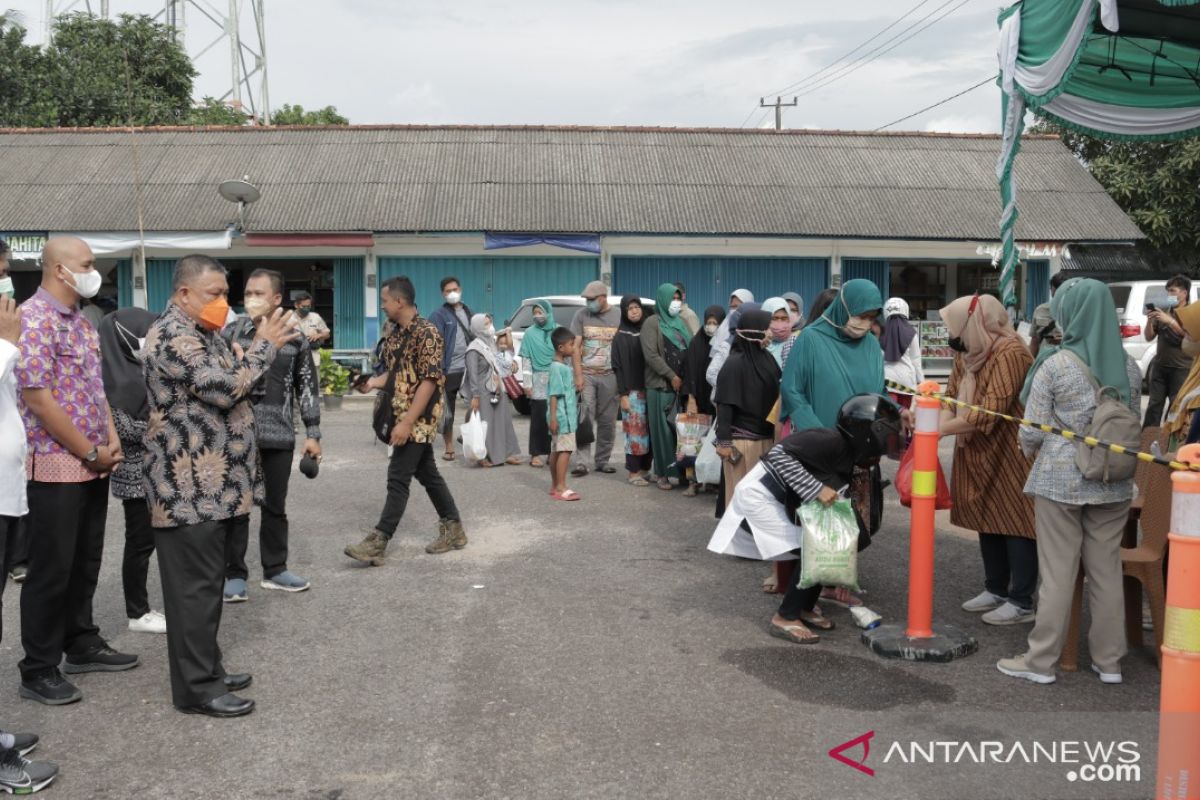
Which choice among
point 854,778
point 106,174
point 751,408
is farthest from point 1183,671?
point 106,174

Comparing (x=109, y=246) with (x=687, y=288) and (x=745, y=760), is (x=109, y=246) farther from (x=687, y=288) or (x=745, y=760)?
(x=745, y=760)

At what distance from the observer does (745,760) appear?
4047 millimetres

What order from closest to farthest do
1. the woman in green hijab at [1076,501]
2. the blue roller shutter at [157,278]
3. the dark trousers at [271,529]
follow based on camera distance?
the woman in green hijab at [1076,501] < the dark trousers at [271,529] < the blue roller shutter at [157,278]

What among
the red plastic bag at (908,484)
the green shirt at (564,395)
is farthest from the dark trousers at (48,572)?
the green shirt at (564,395)

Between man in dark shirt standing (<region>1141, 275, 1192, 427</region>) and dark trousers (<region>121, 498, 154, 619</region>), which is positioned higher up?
man in dark shirt standing (<region>1141, 275, 1192, 427</region>)

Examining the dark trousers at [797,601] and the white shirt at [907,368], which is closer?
the dark trousers at [797,601]

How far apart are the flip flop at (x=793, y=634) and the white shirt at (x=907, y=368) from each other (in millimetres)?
4597

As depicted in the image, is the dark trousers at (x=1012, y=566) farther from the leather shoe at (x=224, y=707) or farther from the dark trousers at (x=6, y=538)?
the dark trousers at (x=6, y=538)

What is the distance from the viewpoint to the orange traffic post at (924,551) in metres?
5.16

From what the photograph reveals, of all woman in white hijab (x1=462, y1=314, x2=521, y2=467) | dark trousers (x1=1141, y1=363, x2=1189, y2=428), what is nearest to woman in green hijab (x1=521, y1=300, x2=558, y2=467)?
woman in white hijab (x1=462, y1=314, x2=521, y2=467)

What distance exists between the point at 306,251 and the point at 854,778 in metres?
17.9

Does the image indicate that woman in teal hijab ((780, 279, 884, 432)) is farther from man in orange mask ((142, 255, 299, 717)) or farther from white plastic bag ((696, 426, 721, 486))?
man in orange mask ((142, 255, 299, 717))

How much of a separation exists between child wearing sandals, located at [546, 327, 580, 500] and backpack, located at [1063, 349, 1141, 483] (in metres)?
5.18

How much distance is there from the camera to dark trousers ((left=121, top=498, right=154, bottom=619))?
18.2 ft
